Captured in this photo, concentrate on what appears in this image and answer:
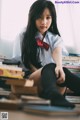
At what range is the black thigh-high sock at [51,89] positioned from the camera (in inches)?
52.8

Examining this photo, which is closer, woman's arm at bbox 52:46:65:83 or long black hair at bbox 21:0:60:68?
woman's arm at bbox 52:46:65:83

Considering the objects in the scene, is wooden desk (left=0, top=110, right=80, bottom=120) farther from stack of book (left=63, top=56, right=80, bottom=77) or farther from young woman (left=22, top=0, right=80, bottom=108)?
stack of book (left=63, top=56, right=80, bottom=77)

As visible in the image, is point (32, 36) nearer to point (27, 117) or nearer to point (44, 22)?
point (44, 22)

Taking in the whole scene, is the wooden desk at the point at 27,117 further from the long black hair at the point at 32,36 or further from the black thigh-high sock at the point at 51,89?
the long black hair at the point at 32,36

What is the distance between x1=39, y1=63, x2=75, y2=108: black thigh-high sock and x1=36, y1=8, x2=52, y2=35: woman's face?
288 mm

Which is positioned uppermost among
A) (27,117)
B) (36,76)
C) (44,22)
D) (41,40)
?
(44,22)

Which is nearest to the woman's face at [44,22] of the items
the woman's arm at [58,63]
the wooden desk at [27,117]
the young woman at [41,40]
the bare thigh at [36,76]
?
the young woman at [41,40]

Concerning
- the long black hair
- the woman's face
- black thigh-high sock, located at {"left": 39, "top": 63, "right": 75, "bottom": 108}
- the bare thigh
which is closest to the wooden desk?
black thigh-high sock, located at {"left": 39, "top": 63, "right": 75, "bottom": 108}

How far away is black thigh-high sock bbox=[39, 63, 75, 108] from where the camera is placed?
1342 mm

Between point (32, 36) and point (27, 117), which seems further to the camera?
point (32, 36)

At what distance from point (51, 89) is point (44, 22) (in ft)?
1.75

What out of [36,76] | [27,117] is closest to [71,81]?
[36,76]

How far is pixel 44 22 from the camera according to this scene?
1.77 meters

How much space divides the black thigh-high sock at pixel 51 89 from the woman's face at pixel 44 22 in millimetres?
288
